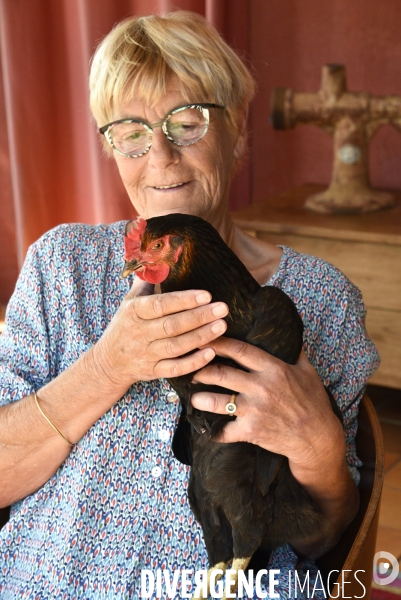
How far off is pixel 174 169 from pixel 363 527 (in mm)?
646

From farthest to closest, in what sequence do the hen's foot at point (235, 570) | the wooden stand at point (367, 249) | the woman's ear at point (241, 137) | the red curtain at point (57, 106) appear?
1. the red curtain at point (57, 106)
2. the wooden stand at point (367, 249)
3. the woman's ear at point (241, 137)
4. the hen's foot at point (235, 570)

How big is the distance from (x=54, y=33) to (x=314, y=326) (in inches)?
64.9

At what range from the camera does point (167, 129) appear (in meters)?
1.22

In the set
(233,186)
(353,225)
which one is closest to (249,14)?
(233,186)

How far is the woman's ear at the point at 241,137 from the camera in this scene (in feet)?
4.48

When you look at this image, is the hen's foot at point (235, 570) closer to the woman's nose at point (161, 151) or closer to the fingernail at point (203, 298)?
the fingernail at point (203, 298)

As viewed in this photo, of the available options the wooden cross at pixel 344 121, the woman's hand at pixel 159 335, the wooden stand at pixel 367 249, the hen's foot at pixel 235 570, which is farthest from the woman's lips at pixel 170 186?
the wooden cross at pixel 344 121

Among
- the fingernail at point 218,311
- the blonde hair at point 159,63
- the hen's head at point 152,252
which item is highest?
the blonde hair at point 159,63

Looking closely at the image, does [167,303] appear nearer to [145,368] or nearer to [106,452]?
[145,368]

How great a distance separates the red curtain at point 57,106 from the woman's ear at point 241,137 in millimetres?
999

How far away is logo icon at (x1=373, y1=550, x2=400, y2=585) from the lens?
174cm

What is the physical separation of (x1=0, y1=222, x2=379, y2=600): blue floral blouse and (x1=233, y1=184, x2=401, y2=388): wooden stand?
36.4 inches

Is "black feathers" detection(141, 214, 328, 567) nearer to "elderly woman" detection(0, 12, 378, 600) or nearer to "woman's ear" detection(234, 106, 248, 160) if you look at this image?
"elderly woman" detection(0, 12, 378, 600)

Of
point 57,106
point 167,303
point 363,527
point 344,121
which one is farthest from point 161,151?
point 57,106
